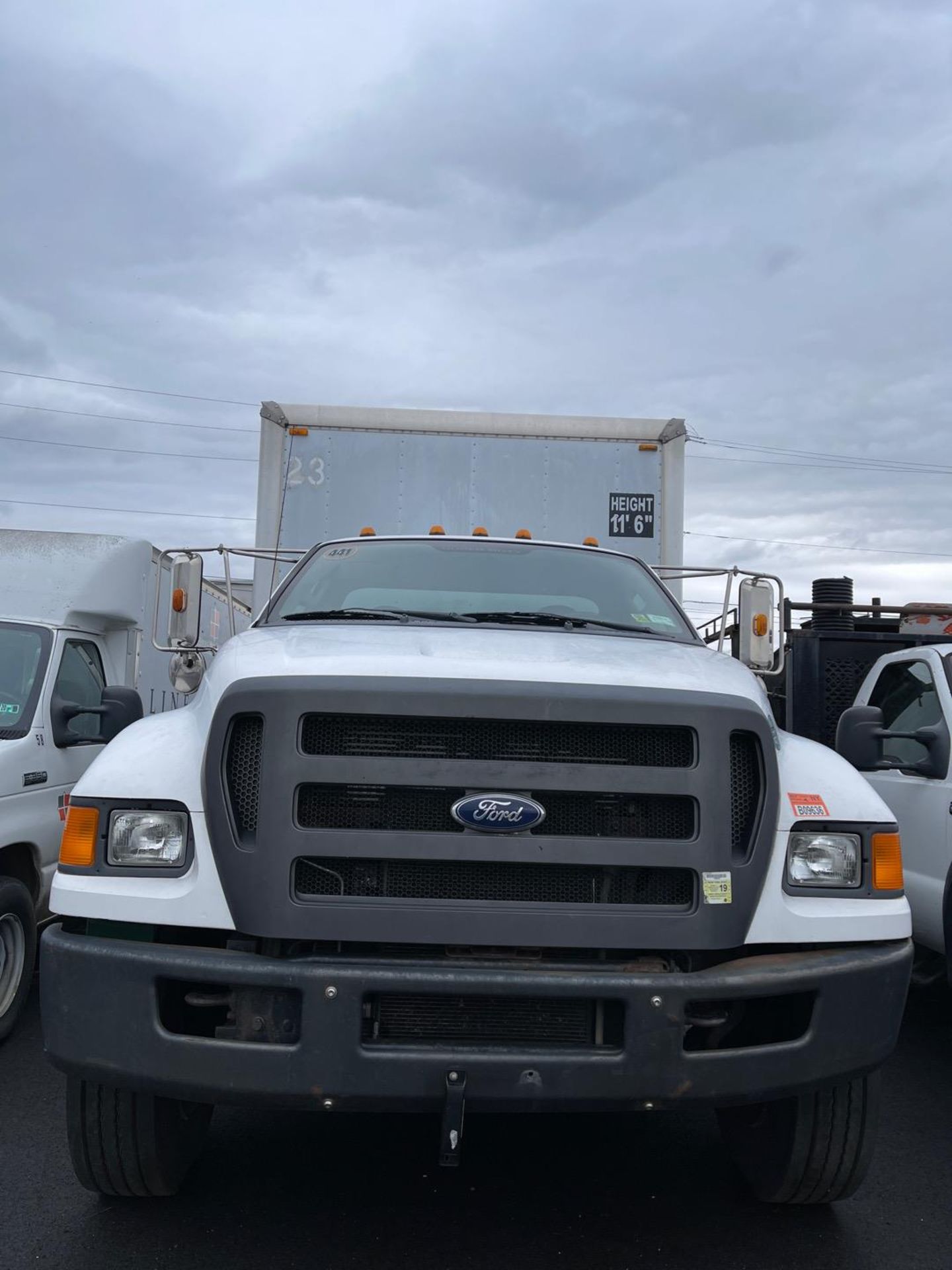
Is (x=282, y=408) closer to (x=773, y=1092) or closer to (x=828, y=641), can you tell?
(x=828, y=641)

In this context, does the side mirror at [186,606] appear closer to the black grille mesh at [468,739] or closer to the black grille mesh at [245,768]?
the black grille mesh at [245,768]

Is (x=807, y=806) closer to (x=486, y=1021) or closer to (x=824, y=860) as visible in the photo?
(x=824, y=860)

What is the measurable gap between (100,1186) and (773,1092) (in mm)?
1944

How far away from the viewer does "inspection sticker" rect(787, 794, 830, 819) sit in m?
3.15

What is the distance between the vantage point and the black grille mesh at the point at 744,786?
10.2ft

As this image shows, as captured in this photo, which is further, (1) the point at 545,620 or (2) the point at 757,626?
(2) the point at 757,626

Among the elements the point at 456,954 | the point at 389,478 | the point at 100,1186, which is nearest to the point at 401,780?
the point at 456,954

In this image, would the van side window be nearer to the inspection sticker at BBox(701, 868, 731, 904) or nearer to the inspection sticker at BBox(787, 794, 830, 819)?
the inspection sticker at BBox(787, 794, 830, 819)

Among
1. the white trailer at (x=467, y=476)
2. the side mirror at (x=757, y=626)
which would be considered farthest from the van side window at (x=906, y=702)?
the white trailer at (x=467, y=476)

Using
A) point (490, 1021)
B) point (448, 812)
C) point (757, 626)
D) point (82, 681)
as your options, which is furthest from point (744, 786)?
point (82, 681)

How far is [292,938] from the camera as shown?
2.92m

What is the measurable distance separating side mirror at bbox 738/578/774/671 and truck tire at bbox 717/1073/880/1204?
2.15 m

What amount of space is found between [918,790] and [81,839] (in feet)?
13.5

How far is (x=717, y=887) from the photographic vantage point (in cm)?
300
